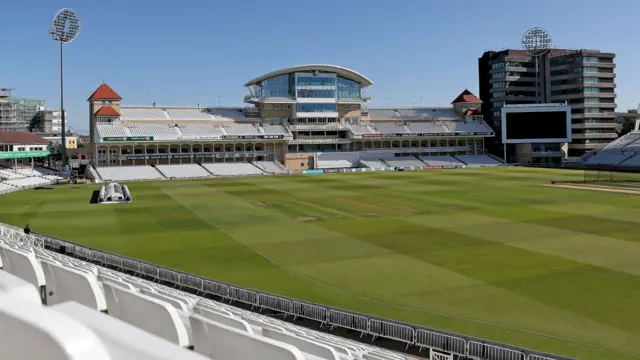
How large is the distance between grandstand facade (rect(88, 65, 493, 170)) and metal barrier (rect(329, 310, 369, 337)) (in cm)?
7203

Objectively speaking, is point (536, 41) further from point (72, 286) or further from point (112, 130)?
point (72, 286)

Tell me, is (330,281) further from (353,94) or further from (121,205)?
(353,94)

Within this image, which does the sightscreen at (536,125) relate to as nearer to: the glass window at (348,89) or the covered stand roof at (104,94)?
the glass window at (348,89)

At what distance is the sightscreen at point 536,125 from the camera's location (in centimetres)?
8969

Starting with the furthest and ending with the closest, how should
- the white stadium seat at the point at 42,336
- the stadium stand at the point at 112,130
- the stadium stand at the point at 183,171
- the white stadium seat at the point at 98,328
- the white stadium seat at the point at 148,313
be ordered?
the stadium stand at the point at 112,130
the stadium stand at the point at 183,171
the white stadium seat at the point at 148,313
the white stadium seat at the point at 98,328
the white stadium seat at the point at 42,336

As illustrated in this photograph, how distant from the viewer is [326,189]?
58.8 meters

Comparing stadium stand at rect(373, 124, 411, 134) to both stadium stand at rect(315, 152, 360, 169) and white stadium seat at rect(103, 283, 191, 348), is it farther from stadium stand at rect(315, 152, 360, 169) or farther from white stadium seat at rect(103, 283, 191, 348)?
white stadium seat at rect(103, 283, 191, 348)

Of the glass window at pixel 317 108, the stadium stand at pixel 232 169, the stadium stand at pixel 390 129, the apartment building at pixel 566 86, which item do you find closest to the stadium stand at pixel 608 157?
the apartment building at pixel 566 86

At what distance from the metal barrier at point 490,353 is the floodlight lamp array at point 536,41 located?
97.6 meters

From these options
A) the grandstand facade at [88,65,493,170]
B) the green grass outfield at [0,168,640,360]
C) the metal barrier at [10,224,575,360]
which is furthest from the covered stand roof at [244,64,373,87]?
the metal barrier at [10,224,575,360]

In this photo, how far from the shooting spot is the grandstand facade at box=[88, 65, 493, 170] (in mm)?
85688

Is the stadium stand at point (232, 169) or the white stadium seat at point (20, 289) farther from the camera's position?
the stadium stand at point (232, 169)

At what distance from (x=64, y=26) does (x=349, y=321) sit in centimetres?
7826

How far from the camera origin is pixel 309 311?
54.5 feet
